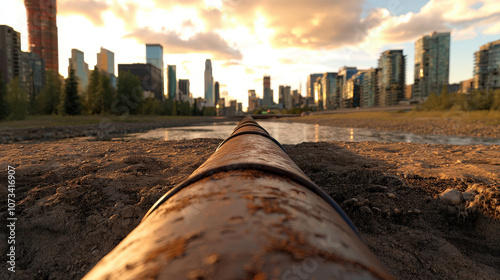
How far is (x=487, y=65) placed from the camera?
7788 centimetres

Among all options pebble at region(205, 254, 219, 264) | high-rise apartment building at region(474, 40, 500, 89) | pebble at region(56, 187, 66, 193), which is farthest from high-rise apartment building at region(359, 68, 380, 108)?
pebble at region(205, 254, 219, 264)

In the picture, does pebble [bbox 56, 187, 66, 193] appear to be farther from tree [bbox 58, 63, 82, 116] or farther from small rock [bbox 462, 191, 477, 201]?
tree [bbox 58, 63, 82, 116]

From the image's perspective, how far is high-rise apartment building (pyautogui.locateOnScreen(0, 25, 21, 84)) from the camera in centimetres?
5791

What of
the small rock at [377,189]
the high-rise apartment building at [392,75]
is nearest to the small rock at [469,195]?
the small rock at [377,189]

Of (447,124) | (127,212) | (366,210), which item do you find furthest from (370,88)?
(127,212)

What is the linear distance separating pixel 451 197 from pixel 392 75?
350ft

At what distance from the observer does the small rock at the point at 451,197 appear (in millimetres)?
2992

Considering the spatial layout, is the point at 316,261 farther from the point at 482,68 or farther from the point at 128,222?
the point at 482,68

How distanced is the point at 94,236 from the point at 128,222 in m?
0.33

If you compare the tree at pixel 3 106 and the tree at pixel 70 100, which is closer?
the tree at pixel 3 106

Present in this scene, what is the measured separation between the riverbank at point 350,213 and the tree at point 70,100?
3845cm

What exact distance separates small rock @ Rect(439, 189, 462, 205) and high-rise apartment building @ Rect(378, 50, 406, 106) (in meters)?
101

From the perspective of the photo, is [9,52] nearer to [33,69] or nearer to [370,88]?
[33,69]

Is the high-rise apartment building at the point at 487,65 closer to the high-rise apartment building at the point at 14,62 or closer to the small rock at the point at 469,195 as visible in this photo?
the small rock at the point at 469,195
